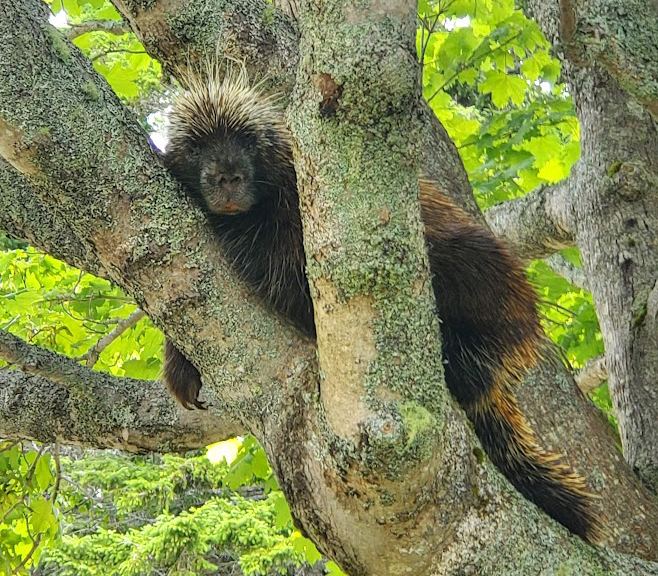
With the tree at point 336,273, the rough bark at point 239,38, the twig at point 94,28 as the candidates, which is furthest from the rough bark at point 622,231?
the twig at point 94,28

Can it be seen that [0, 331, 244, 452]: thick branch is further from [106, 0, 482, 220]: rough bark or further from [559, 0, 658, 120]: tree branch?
[559, 0, 658, 120]: tree branch

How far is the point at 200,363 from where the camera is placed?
5.02 feet

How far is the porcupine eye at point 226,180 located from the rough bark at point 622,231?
935 millimetres

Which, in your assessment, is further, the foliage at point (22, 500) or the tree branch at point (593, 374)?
the tree branch at point (593, 374)

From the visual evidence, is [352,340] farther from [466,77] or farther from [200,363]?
[466,77]

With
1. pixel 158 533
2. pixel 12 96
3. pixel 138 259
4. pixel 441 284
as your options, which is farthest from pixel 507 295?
pixel 158 533

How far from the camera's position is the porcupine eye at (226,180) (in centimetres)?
209

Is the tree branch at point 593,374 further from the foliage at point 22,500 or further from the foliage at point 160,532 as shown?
the foliage at point 160,532

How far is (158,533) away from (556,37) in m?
4.99

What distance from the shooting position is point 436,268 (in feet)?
6.70

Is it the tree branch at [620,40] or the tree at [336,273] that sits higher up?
the tree branch at [620,40]

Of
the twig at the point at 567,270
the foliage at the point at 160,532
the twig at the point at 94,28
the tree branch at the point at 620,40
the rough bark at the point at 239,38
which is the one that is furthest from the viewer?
the foliage at the point at 160,532

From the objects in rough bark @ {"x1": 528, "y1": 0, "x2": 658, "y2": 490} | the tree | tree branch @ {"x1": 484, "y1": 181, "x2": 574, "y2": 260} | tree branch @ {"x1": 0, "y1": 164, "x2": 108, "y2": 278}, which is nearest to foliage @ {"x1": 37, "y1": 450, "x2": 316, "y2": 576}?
tree branch @ {"x1": 484, "y1": 181, "x2": 574, "y2": 260}

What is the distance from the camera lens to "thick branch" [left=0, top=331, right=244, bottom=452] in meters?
2.14
